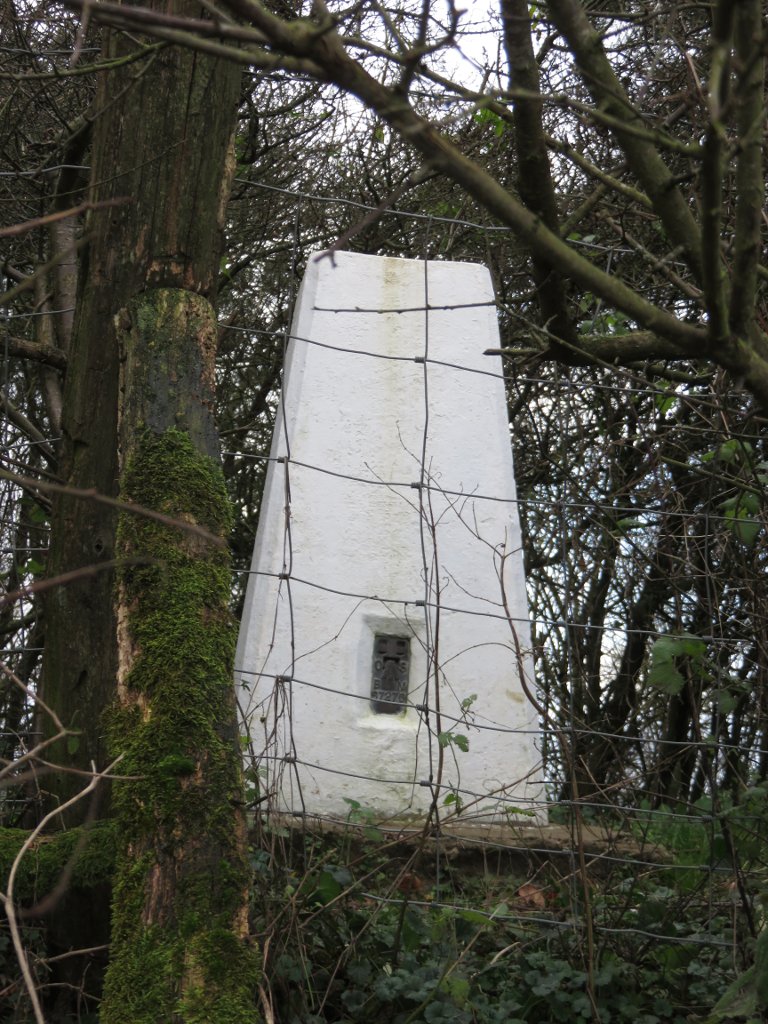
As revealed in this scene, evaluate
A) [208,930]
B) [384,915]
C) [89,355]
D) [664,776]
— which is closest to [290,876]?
[384,915]

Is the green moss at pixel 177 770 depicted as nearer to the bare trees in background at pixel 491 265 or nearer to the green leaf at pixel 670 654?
the bare trees in background at pixel 491 265

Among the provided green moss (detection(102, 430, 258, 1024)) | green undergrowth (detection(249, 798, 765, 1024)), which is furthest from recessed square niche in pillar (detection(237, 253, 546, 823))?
green moss (detection(102, 430, 258, 1024))

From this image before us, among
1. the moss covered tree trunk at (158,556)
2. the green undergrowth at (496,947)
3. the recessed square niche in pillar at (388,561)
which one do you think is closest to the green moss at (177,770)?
the moss covered tree trunk at (158,556)

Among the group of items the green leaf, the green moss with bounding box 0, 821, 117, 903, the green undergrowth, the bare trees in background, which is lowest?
the green undergrowth

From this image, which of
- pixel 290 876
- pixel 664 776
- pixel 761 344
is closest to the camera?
pixel 761 344

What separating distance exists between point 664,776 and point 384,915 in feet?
15.8

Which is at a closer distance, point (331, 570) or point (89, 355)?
point (89, 355)

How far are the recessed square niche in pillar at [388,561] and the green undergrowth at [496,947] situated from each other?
890 millimetres

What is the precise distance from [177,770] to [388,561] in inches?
99.1

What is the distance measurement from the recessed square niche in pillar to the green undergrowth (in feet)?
2.92

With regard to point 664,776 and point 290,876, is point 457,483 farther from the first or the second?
point 664,776

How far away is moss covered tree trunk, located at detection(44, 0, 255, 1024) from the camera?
8.12 feet

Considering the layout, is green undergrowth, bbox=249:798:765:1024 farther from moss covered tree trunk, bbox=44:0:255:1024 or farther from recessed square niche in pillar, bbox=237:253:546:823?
recessed square niche in pillar, bbox=237:253:546:823

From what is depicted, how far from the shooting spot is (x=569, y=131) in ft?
24.0
